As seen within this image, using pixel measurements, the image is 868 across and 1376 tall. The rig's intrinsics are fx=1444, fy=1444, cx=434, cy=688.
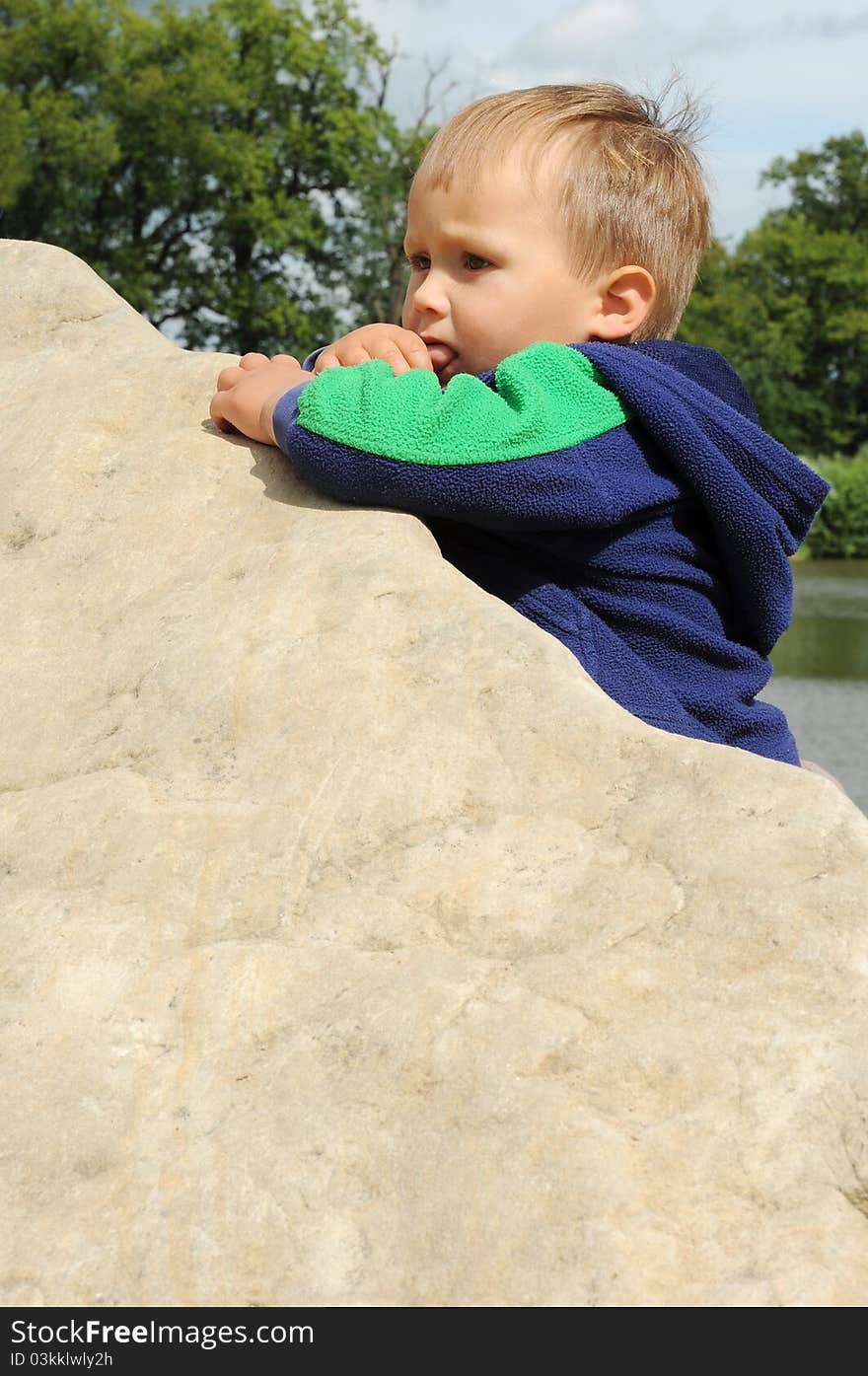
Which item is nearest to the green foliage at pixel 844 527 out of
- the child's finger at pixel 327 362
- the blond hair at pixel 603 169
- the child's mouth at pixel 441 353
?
the blond hair at pixel 603 169

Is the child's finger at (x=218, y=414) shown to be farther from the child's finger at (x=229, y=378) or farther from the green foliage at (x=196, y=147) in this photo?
the green foliage at (x=196, y=147)

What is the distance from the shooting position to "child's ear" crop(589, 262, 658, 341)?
2705mm

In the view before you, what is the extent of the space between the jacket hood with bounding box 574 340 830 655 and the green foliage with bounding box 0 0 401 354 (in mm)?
27273

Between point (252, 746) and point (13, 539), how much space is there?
2.24ft

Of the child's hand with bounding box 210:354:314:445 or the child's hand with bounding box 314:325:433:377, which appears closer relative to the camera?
the child's hand with bounding box 210:354:314:445

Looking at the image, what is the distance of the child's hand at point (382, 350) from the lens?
246cm

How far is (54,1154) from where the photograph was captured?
1.68m

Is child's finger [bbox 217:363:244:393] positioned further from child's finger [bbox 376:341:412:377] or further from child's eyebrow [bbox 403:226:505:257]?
child's eyebrow [bbox 403:226:505:257]

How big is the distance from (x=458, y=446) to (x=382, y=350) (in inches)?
14.9

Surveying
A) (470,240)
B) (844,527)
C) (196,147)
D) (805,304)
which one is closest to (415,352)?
(470,240)

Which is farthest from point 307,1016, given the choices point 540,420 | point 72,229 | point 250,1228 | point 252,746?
point 72,229

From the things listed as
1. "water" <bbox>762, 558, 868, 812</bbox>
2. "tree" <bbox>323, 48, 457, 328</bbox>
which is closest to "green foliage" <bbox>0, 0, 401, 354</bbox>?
"tree" <bbox>323, 48, 457, 328</bbox>

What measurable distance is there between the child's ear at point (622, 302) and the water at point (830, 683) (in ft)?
15.8

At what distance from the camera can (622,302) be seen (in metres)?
2.74
